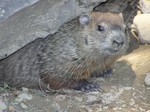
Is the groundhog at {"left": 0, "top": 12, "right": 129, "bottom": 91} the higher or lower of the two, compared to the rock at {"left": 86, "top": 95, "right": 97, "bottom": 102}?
higher

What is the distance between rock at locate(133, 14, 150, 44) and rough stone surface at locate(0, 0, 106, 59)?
1.04 metres

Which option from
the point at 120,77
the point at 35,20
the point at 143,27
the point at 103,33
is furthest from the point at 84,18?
the point at 143,27

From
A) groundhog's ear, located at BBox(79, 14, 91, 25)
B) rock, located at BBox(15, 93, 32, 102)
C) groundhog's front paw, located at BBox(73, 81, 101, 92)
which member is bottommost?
groundhog's front paw, located at BBox(73, 81, 101, 92)

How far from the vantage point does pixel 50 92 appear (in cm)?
480

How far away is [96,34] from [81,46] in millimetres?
220

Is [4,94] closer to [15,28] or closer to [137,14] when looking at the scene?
[15,28]

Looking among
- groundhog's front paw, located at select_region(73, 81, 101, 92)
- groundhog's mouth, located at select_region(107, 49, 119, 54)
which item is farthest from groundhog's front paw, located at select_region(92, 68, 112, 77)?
groundhog's mouth, located at select_region(107, 49, 119, 54)

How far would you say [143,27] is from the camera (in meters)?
5.65

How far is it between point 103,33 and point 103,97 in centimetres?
66

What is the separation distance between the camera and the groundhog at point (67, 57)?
4727 millimetres

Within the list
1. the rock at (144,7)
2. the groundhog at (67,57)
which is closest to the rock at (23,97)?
the groundhog at (67,57)

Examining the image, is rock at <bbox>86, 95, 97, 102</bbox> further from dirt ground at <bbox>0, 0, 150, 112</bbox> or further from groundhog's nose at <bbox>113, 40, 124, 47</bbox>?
groundhog's nose at <bbox>113, 40, 124, 47</bbox>

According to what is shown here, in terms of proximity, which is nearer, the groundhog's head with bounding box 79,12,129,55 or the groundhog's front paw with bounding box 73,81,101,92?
the groundhog's head with bounding box 79,12,129,55

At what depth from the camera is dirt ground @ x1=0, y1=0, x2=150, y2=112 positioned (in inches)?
174
